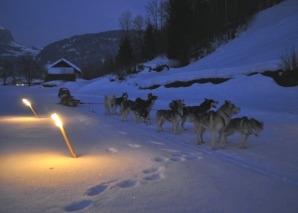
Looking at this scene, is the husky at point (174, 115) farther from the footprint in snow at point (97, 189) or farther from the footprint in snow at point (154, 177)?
the footprint in snow at point (97, 189)

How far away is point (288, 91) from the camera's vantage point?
52.3ft

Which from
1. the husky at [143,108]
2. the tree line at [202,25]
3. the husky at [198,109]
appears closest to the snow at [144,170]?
the husky at [198,109]

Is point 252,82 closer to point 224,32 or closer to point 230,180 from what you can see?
point 230,180

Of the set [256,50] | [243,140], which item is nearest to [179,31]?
[256,50]

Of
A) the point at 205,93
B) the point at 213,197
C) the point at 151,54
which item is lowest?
the point at 213,197

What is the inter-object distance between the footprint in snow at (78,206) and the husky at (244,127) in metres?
5.33

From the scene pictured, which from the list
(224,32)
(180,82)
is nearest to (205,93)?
(180,82)

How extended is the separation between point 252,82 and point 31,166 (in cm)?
1423

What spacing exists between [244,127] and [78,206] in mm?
5565

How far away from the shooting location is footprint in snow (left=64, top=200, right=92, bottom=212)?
4.90 meters

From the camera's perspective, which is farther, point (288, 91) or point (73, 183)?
point (288, 91)

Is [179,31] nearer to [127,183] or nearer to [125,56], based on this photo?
[125,56]

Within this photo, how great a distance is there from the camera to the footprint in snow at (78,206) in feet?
16.1

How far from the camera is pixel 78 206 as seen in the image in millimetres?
5016
